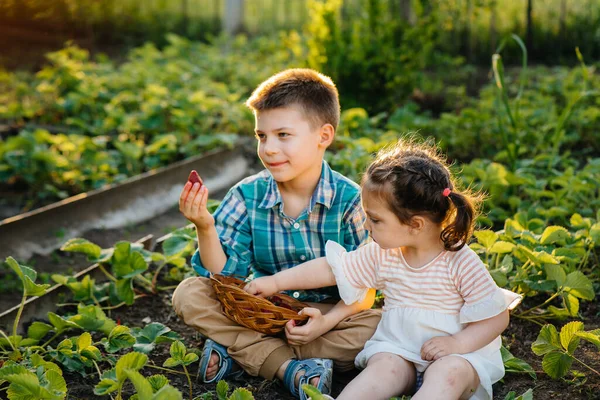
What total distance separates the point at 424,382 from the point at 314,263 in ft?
1.93

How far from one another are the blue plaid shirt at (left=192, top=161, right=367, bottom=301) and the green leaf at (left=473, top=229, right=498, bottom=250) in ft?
1.51

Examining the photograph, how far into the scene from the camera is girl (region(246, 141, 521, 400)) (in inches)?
89.4

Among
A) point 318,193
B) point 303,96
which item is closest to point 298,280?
point 318,193

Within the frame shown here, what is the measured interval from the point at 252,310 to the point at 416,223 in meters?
0.62

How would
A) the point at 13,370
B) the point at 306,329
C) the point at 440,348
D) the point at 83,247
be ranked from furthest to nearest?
the point at 83,247 → the point at 306,329 → the point at 440,348 → the point at 13,370

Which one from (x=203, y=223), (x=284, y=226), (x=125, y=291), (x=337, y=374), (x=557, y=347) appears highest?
(x=203, y=223)

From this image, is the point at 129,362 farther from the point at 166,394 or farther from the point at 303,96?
the point at 303,96

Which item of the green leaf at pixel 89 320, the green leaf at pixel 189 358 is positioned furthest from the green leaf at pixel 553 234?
the green leaf at pixel 89 320

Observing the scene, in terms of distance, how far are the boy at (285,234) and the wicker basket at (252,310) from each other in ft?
0.14

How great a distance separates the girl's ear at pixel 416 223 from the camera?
2.31 m

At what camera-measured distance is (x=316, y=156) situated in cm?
Result: 278

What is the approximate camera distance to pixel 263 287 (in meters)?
2.59

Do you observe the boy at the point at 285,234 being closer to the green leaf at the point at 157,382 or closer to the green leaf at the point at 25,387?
the green leaf at the point at 157,382

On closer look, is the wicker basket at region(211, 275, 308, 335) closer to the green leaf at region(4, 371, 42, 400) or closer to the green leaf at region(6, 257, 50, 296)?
the green leaf at region(6, 257, 50, 296)
